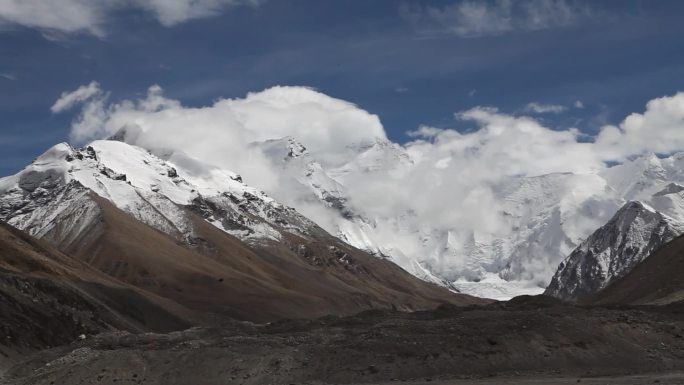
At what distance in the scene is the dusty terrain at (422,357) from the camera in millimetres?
65250

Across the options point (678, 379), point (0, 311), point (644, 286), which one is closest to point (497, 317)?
point (678, 379)

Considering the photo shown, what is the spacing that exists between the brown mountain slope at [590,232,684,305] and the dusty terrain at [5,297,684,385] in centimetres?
3739

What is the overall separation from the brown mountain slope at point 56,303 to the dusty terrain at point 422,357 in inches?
1040

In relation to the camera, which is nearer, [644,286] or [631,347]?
[631,347]

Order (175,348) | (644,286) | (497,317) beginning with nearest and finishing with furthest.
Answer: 1. (175,348)
2. (497,317)
3. (644,286)

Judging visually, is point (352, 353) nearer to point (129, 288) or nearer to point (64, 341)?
point (64, 341)

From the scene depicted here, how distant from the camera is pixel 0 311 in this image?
348ft

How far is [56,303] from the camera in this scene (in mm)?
126188

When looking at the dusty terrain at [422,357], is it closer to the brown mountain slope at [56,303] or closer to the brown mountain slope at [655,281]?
the brown mountain slope at [56,303]

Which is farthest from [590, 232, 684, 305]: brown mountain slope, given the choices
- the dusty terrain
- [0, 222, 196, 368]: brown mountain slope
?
[0, 222, 196, 368]: brown mountain slope

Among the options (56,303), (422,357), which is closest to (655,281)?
(422,357)

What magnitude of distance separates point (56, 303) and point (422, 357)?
72.6 m

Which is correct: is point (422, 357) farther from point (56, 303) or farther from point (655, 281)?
point (655, 281)

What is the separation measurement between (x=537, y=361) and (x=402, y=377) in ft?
30.5
